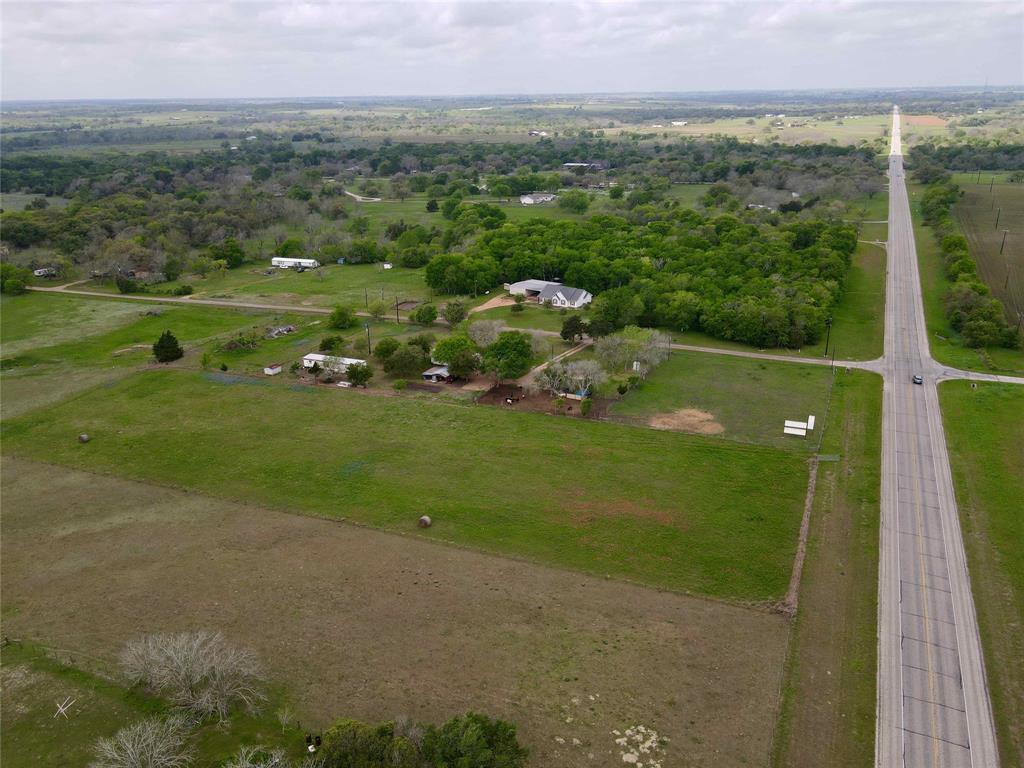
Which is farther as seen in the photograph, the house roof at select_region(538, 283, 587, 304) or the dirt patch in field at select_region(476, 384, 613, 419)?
the house roof at select_region(538, 283, 587, 304)

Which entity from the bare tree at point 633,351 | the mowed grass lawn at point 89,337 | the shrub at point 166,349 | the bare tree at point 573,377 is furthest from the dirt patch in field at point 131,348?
the bare tree at point 633,351

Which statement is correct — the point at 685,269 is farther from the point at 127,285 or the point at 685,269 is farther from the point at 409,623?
the point at 127,285

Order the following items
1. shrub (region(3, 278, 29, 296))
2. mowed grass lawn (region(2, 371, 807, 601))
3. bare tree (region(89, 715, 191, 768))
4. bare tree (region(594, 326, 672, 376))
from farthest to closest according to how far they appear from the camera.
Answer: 1. shrub (region(3, 278, 29, 296))
2. bare tree (region(594, 326, 672, 376))
3. mowed grass lawn (region(2, 371, 807, 601))
4. bare tree (region(89, 715, 191, 768))

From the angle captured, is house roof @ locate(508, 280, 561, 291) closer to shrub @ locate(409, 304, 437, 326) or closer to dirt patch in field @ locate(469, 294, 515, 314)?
dirt patch in field @ locate(469, 294, 515, 314)

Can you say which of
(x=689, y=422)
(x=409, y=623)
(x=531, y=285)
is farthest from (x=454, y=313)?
(x=409, y=623)

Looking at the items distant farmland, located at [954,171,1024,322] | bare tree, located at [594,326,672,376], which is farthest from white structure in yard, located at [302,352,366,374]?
distant farmland, located at [954,171,1024,322]

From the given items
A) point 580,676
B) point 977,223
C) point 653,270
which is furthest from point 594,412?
point 977,223

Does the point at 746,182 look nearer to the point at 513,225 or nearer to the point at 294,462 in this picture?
the point at 513,225
